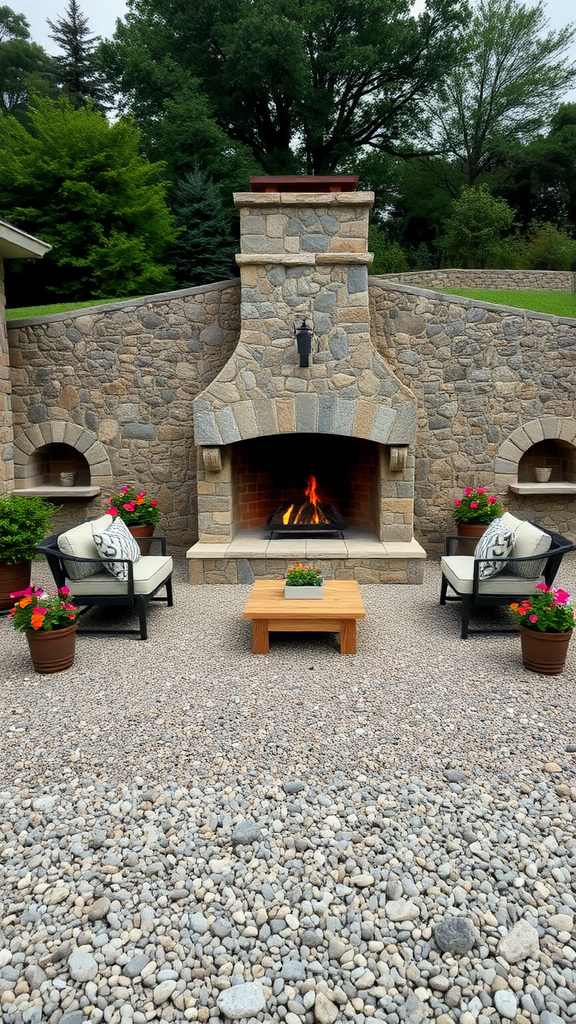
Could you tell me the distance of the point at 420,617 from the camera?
227 inches

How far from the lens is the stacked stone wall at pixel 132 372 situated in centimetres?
775

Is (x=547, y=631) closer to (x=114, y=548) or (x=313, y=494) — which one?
(x=114, y=548)

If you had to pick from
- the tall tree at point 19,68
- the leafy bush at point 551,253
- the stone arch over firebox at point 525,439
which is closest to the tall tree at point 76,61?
the tall tree at point 19,68

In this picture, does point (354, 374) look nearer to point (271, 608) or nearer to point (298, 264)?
point (298, 264)

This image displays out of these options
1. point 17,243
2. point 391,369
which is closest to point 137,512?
point 17,243

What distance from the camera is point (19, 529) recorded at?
19.2 feet

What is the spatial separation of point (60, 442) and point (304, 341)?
3.57 meters

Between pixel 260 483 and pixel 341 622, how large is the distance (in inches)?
152

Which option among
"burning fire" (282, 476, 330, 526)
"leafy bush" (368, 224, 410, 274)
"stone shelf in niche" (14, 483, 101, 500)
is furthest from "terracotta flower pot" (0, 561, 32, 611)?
"leafy bush" (368, 224, 410, 274)

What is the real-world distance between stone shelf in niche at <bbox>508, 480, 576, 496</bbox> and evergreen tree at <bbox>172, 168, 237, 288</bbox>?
9522 millimetres

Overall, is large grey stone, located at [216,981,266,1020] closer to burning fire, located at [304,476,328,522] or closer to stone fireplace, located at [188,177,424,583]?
stone fireplace, located at [188,177,424,583]

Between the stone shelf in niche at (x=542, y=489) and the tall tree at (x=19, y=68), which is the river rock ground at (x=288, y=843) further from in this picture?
the tall tree at (x=19, y=68)

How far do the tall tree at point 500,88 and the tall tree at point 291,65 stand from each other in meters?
2.35

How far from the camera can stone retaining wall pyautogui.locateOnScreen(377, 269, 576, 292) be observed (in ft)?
50.4
